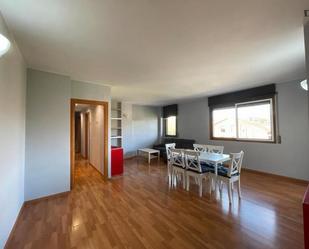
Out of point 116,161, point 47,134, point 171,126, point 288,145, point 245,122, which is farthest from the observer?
point 171,126

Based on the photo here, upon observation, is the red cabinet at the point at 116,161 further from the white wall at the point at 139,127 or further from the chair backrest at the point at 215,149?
the chair backrest at the point at 215,149

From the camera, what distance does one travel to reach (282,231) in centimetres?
196

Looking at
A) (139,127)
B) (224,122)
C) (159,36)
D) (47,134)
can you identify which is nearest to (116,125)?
(139,127)

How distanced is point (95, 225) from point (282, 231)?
2.48 metres

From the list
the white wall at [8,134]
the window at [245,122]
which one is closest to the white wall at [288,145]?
the window at [245,122]

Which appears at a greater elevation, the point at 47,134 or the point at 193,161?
the point at 47,134

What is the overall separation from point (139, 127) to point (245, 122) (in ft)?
14.1

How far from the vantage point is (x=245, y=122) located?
15.4ft

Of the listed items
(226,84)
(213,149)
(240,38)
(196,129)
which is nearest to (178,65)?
(240,38)

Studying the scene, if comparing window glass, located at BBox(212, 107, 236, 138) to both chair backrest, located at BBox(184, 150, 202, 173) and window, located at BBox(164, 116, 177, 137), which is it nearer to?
window, located at BBox(164, 116, 177, 137)

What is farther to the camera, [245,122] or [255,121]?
[245,122]

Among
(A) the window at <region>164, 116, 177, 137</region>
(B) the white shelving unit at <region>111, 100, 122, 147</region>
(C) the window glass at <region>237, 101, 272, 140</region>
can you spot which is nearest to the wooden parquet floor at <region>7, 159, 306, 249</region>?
(C) the window glass at <region>237, 101, 272, 140</region>

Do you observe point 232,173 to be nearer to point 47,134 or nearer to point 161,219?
point 161,219

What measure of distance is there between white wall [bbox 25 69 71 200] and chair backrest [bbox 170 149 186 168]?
2.28 meters
